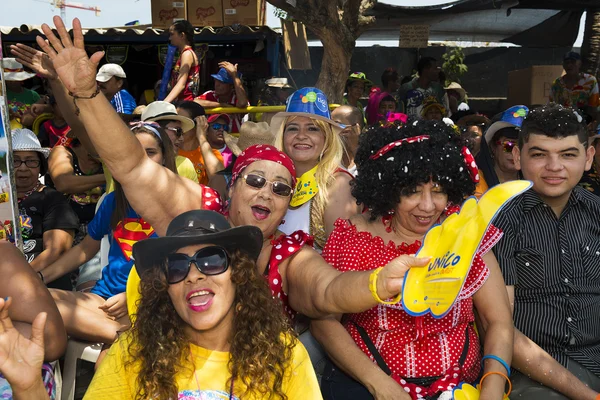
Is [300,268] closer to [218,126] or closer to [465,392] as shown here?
[465,392]

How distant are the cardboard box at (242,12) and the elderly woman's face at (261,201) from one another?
258 inches

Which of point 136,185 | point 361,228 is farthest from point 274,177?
point 136,185

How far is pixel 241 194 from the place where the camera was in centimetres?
318

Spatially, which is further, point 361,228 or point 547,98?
point 547,98

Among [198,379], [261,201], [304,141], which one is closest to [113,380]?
[198,379]

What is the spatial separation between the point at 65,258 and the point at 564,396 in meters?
2.74

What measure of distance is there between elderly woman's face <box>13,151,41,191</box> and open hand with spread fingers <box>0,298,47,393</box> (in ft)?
8.88

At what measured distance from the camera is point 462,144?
3.13 meters

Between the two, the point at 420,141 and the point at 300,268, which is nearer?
the point at 300,268

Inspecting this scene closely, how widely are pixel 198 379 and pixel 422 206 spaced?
1.23 m

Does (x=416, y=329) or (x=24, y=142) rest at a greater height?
(x=24, y=142)

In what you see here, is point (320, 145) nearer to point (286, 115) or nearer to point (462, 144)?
point (286, 115)

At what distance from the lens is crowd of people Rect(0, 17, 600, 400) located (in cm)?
236

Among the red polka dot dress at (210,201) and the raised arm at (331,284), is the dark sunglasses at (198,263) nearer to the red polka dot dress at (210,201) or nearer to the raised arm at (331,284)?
the raised arm at (331,284)
